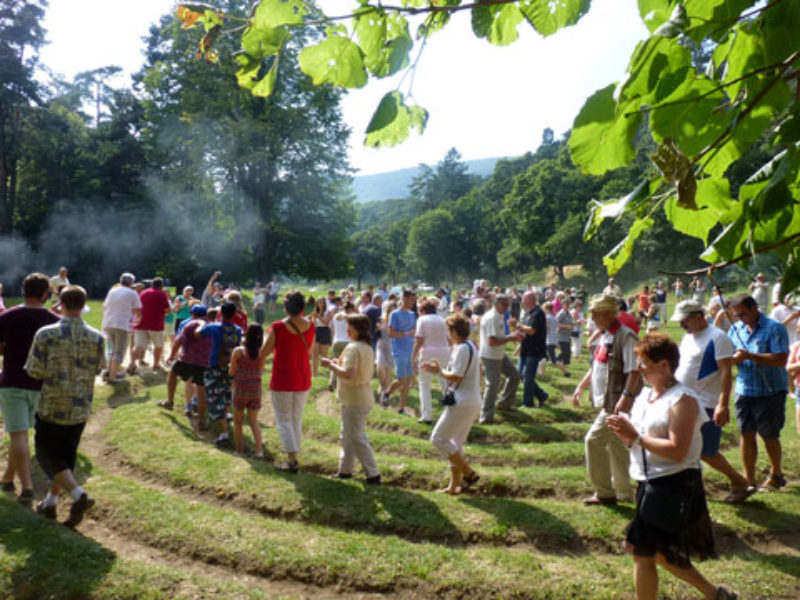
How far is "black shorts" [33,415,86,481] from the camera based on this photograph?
4871mm

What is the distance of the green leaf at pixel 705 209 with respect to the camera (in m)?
1.78

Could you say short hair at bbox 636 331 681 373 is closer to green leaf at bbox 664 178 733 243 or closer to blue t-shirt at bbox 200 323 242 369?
green leaf at bbox 664 178 733 243

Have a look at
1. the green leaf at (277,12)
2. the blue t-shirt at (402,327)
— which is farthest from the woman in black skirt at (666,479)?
the blue t-shirt at (402,327)

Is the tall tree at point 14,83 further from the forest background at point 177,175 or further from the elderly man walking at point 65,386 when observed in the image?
the elderly man walking at point 65,386

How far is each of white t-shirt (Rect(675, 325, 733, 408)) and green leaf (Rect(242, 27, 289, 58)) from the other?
507 centimetres

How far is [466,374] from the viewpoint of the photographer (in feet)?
19.3

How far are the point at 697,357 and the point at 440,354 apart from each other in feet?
11.9

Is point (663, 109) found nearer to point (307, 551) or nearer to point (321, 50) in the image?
point (321, 50)

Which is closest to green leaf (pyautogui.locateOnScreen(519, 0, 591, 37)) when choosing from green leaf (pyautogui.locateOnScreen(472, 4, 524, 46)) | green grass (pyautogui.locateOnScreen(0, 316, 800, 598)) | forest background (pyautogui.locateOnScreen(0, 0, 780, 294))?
green leaf (pyautogui.locateOnScreen(472, 4, 524, 46))

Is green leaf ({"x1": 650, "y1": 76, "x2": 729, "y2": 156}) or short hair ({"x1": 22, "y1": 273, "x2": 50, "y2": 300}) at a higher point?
green leaf ({"x1": 650, "y1": 76, "x2": 729, "y2": 156})

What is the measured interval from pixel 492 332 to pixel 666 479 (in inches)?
206

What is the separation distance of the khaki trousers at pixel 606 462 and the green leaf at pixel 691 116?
14.6ft

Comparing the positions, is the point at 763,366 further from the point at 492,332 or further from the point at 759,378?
the point at 492,332

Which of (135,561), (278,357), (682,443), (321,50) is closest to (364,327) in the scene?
(278,357)
